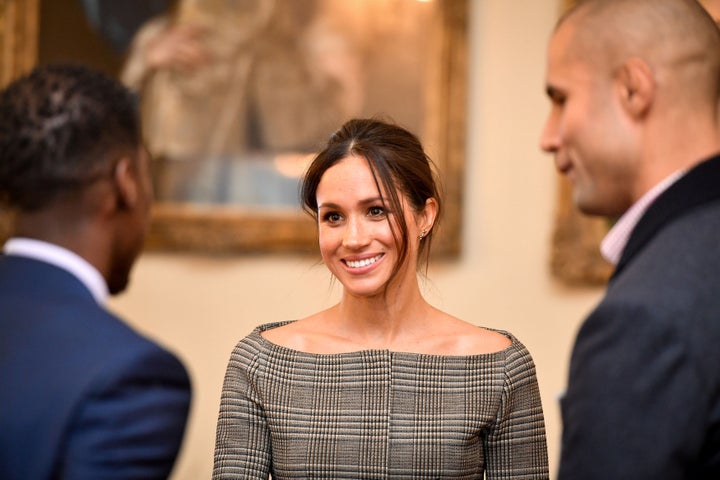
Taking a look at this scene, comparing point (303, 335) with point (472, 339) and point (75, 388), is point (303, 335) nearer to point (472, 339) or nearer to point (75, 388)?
point (472, 339)

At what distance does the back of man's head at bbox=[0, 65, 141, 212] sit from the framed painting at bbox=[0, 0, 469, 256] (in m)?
3.63

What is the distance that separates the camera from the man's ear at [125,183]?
1838mm

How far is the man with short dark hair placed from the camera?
5.46 ft

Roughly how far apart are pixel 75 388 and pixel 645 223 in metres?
1.09

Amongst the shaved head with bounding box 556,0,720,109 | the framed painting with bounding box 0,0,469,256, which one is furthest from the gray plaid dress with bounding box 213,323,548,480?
the framed painting with bounding box 0,0,469,256

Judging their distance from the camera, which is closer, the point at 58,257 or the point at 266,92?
the point at 58,257

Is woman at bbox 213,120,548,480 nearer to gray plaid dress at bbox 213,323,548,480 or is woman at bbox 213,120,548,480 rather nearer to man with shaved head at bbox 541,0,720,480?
gray plaid dress at bbox 213,323,548,480

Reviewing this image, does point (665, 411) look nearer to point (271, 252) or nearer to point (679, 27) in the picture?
point (679, 27)

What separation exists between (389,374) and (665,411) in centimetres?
160

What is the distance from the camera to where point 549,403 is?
5395mm

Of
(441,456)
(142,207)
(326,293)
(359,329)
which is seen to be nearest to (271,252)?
(326,293)

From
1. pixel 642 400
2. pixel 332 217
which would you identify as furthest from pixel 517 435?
pixel 642 400

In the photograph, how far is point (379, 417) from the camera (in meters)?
3.09

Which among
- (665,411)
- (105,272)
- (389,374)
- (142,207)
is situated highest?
(142,207)
